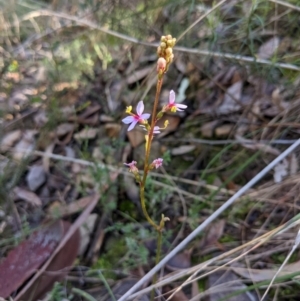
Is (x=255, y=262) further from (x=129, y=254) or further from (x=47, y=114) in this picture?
(x=47, y=114)

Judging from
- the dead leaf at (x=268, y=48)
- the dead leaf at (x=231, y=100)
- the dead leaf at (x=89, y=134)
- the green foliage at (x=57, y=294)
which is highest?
the dead leaf at (x=268, y=48)

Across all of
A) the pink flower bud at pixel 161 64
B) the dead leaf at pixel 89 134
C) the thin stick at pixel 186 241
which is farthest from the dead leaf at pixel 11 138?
the pink flower bud at pixel 161 64

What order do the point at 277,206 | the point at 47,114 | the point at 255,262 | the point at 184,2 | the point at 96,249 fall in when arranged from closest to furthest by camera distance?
the point at 255,262 < the point at 277,206 < the point at 96,249 < the point at 184,2 < the point at 47,114

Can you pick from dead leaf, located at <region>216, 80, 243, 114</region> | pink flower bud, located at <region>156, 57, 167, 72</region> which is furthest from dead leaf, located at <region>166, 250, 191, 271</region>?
pink flower bud, located at <region>156, 57, 167, 72</region>

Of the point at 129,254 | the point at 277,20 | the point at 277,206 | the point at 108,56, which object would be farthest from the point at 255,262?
the point at 108,56

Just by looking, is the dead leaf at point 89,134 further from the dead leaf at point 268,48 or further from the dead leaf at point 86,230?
the dead leaf at point 268,48

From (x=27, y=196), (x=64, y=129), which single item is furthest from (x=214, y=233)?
(x=64, y=129)
